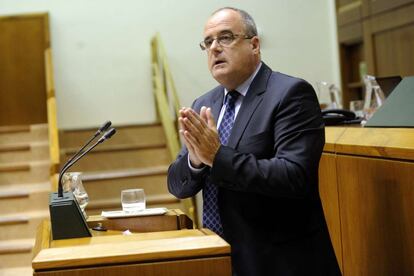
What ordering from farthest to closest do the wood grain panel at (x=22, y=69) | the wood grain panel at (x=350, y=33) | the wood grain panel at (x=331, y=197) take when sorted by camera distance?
the wood grain panel at (x=22, y=69), the wood grain panel at (x=350, y=33), the wood grain panel at (x=331, y=197)

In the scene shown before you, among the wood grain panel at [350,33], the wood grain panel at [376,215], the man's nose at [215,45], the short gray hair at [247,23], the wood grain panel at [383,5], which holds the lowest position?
the wood grain panel at [376,215]

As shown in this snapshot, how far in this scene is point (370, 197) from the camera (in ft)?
7.02

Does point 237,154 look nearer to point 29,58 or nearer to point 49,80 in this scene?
point 49,80

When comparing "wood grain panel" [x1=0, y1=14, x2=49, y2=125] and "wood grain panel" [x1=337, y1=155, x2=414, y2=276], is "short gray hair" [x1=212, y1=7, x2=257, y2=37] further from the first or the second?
"wood grain panel" [x1=0, y1=14, x2=49, y2=125]

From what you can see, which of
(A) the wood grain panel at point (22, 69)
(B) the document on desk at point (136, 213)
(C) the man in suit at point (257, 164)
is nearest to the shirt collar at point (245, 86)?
(C) the man in suit at point (257, 164)

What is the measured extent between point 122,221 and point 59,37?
4987 mm

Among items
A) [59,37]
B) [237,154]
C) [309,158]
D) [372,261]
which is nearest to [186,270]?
[237,154]

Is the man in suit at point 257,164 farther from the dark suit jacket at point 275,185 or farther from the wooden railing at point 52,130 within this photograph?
the wooden railing at point 52,130

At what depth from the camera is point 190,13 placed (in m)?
6.71

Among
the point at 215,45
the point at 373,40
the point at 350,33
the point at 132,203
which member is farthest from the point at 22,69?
the point at 215,45

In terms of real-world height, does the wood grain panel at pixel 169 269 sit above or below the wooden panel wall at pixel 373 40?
below

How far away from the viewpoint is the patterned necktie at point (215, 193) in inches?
68.7

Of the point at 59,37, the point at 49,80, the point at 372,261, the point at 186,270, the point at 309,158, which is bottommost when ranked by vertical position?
the point at 372,261

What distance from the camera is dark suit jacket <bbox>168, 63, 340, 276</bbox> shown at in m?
1.58
